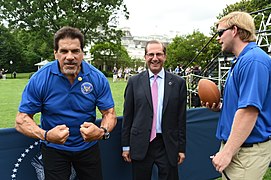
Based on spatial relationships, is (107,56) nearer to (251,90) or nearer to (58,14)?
(58,14)

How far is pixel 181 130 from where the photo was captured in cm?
304

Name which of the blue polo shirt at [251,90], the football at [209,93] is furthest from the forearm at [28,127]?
the football at [209,93]

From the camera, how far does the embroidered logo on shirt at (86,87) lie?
2.43m

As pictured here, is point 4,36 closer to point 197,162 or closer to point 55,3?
point 55,3

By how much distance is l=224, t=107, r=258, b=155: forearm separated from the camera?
202 cm

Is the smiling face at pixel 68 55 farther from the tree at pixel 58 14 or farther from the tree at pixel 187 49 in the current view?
the tree at pixel 187 49

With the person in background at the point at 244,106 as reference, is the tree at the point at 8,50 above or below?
above

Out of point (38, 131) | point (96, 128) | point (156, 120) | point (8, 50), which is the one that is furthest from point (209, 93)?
point (8, 50)

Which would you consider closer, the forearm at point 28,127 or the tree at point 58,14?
the forearm at point 28,127

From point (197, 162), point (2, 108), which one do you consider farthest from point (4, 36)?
point (197, 162)

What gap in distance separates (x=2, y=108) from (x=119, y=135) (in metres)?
9.24

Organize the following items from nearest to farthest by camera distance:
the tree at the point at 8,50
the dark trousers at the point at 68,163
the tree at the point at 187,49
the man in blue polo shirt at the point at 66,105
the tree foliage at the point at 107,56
Answer: the man in blue polo shirt at the point at 66,105, the dark trousers at the point at 68,163, the tree foliage at the point at 107,56, the tree at the point at 8,50, the tree at the point at 187,49

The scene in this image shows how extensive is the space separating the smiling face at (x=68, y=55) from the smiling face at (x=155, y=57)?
0.87 meters

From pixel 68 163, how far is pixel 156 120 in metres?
0.95
